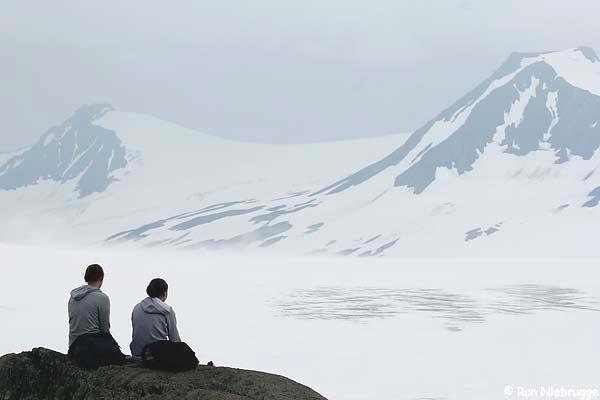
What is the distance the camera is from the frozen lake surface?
74.7ft

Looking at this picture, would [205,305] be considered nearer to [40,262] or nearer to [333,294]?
[333,294]

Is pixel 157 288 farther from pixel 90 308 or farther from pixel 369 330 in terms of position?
pixel 369 330

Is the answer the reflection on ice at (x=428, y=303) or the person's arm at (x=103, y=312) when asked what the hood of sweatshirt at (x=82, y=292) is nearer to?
the person's arm at (x=103, y=312)

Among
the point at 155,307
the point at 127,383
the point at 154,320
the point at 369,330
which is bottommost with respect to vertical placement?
the point at 369,330

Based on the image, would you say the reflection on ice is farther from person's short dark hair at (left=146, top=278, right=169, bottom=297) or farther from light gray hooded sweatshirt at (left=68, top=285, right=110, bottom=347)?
person's short dark hair at (left=146, top=278, right=169, bottom=297)

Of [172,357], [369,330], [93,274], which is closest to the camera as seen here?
[172,357]

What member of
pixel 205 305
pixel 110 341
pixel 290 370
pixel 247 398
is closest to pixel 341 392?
pixel 290 370

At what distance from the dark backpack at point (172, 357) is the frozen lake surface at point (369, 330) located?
1121 cm

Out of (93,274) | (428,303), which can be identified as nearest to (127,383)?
(93,274)

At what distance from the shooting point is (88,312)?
10242mm

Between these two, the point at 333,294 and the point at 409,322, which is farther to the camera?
the point at 333,294

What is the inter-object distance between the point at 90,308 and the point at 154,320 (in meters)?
0.93

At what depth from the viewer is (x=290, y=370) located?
2331 cm

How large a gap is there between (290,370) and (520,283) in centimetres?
4925
